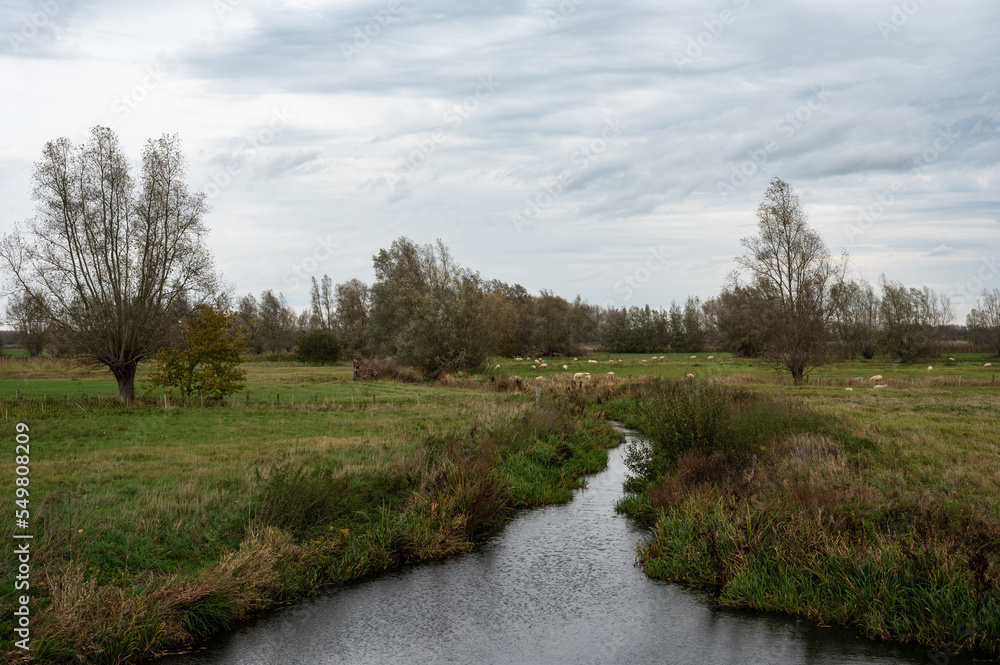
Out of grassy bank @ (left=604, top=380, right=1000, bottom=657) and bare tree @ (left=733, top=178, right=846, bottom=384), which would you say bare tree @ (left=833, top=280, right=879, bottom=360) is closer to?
bare tree @ (left=733, top=178, right=846, bottom=384)

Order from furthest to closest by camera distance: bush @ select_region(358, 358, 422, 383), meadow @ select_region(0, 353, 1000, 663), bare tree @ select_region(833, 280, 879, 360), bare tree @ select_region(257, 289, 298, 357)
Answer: bare tree @ select_region(257, 289, 298, 357) < bare tree @ select_region(833, 280, 879, 360) < bush @ select_region(358, 358, 422, 383) < meadow @ select_region(0, 353, 1000, 663)

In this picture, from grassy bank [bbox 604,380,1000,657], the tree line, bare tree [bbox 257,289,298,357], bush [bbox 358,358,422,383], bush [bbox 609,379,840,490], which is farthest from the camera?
bare tree [bbox 257,289,298,357]

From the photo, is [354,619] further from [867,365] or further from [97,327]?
[867,365]

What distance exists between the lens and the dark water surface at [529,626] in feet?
34.0

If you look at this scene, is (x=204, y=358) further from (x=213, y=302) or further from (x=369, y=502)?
(x=369, y=502)

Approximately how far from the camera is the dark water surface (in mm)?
10367

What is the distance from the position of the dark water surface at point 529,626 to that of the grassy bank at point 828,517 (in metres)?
0.53

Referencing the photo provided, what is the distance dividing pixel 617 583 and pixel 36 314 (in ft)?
105

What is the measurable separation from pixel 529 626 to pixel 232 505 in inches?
271

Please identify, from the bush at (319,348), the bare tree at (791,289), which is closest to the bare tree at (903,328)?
the bare tree at (791,289)

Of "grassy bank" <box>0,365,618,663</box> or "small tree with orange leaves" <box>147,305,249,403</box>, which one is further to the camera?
"small tree with orange leaves" <box>147,305,249,403</box>

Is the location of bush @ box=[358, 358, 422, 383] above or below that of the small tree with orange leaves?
below

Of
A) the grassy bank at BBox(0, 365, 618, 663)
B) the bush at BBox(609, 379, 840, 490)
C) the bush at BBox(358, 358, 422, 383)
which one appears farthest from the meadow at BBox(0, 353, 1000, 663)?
the bush at BBox(358, 358, 422, 383)

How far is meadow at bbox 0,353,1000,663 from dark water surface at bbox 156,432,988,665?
0.51 metres
